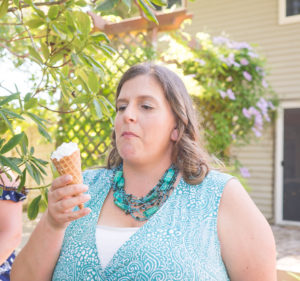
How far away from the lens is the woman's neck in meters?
1.67

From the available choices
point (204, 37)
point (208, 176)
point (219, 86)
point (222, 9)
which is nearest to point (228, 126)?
point (219, 86)

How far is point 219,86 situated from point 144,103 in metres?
4.36

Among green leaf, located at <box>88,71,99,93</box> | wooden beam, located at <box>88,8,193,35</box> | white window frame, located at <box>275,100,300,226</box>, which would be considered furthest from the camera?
white window frame, located at <box>275,100,300,226</box>

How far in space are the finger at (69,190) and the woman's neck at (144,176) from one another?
0.49 m

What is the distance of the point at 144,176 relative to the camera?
1.68m

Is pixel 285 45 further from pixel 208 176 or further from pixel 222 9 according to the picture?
pixel 208 176

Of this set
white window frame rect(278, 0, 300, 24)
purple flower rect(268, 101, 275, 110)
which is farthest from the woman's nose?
white window frame rect(278, 0, 300, 24)

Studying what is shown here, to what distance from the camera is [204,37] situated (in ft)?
19.3

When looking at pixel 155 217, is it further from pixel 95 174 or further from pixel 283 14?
pixel 283 14

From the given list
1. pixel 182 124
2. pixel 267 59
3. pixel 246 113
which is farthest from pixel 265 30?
pixel 182 124

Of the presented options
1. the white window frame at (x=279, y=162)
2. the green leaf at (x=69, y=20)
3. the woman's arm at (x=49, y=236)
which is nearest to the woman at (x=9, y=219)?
the woman's arm at (x=49, y=236)

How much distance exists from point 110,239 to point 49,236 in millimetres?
247

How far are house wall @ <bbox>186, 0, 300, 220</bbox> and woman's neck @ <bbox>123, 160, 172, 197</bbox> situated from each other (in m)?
6.00

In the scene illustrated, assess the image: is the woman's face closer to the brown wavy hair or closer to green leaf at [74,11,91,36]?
the brown wavy hair
